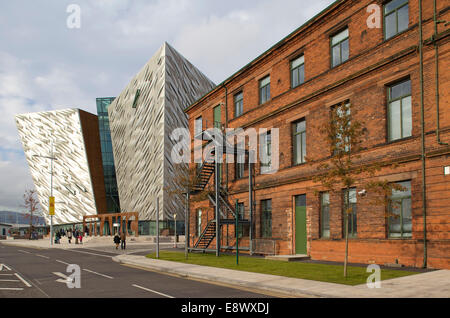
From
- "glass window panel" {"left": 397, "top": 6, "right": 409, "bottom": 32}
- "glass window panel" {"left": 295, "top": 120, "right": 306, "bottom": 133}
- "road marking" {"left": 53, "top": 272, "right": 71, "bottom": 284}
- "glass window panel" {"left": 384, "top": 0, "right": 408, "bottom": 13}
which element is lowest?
"road marking" {"left": 53, "top": 272, "right": 71, "bottom": 284}

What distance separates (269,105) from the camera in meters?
27.4

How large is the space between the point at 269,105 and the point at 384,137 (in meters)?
9.79

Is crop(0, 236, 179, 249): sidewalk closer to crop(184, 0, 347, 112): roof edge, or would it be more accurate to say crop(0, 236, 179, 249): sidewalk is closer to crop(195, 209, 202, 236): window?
crop(195, 209, 202, 236): window

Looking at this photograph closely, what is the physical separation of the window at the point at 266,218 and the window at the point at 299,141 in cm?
367

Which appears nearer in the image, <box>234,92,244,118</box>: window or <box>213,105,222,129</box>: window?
<box>234,92,244,118</box>: window

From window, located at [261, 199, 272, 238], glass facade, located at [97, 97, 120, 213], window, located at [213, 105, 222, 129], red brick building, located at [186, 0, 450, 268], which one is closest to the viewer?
red brick building, located at [186, 0, 450, 268]

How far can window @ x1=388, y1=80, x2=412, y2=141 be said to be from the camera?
18109 millimetres

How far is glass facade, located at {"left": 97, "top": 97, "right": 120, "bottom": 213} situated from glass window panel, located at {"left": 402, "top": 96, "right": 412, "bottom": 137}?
260 feet

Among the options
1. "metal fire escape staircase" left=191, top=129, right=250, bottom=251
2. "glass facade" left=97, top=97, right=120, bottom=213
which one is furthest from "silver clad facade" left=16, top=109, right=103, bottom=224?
"metal fire escape staircase" left=191, top=129, right=250, bottom=251

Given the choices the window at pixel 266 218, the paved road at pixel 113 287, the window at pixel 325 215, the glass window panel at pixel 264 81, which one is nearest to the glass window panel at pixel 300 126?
the window at pixel 325 215

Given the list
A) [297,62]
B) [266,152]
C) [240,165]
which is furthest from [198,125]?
[297,62]

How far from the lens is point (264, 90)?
28.7 m

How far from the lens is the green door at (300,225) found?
23.7m

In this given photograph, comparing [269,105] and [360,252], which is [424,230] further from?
[269,105]
